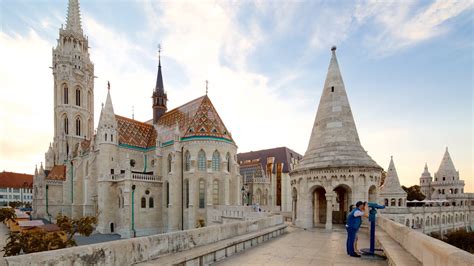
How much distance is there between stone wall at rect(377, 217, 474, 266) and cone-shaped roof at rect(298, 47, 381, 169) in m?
7.37

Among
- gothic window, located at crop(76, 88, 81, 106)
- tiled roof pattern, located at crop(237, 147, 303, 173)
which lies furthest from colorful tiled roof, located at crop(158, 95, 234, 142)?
tiled roof pattern, located at crop(237, 147, 303, 173)

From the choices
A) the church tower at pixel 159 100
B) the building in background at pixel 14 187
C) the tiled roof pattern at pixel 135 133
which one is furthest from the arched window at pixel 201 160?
the building in background at pixel 14 187

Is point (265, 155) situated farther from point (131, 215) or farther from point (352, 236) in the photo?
point (352, 236)

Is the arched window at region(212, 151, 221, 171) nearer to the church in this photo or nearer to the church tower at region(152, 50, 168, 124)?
the church

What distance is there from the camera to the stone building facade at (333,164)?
12.9 m

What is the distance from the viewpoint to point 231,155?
34.5 m

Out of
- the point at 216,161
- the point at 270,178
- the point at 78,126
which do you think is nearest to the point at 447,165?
the point at 270,178

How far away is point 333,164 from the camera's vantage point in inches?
515

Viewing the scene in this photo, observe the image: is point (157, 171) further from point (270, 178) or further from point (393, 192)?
point (393, 192)

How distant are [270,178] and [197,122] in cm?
2547

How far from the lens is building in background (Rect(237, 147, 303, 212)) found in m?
52.4

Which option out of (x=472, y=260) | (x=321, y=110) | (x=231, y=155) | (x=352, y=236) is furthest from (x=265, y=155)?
(x=472, y=260)

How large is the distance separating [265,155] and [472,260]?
190ft

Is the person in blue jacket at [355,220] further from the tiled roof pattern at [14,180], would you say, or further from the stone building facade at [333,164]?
the tiled roof pattern at [14,180]
